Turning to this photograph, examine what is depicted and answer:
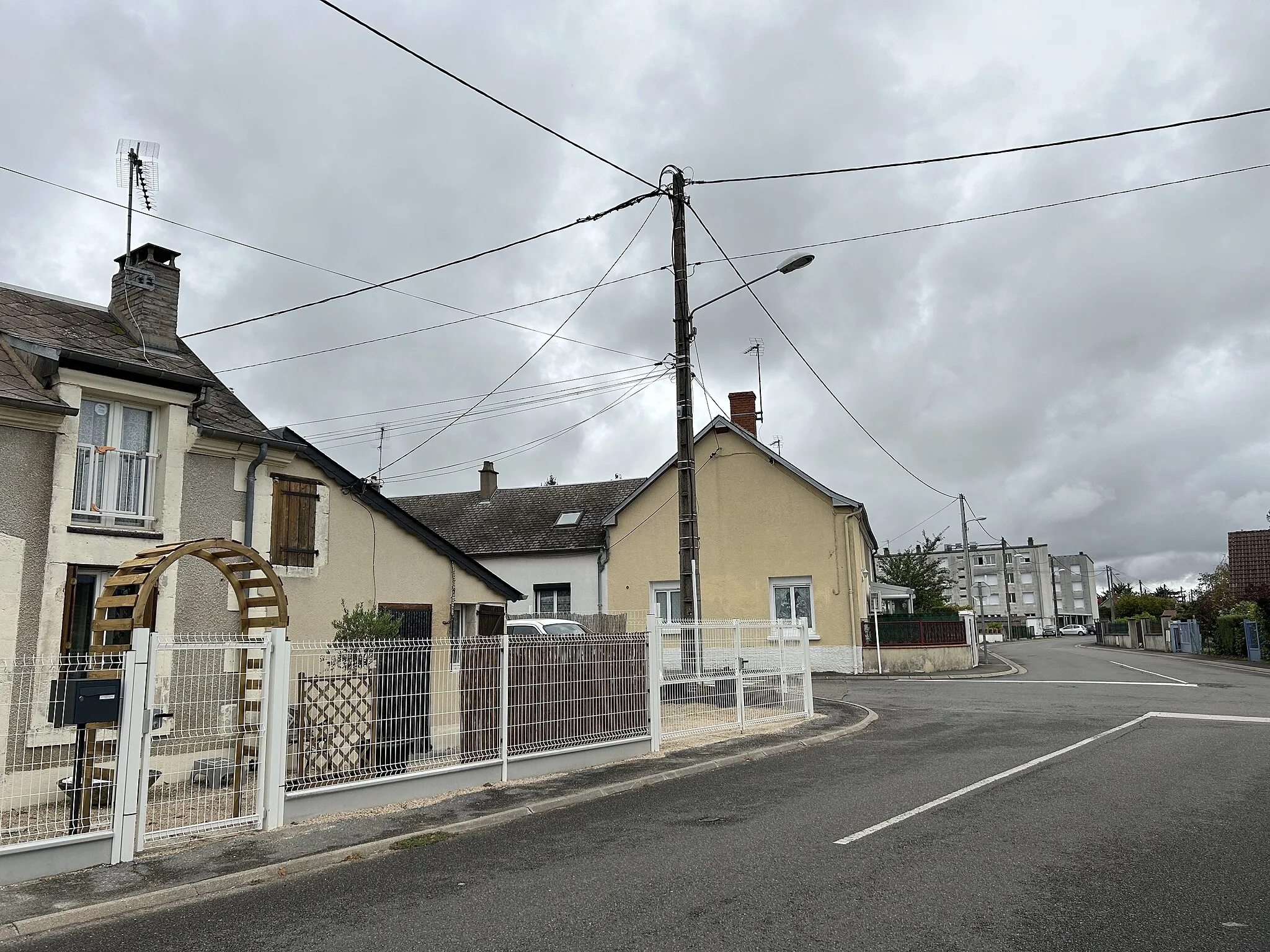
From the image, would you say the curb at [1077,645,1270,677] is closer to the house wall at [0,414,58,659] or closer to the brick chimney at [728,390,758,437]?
the brick chimney at [728,390,758,437]

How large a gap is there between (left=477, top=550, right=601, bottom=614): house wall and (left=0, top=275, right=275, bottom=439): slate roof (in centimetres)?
1751

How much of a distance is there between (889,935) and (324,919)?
3.56 meters

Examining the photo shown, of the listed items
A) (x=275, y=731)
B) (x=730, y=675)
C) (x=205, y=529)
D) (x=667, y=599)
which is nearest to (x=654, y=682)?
(x=730, y=675)

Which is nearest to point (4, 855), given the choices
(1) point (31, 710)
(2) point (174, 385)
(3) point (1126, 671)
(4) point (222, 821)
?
(1) point (31, 710)

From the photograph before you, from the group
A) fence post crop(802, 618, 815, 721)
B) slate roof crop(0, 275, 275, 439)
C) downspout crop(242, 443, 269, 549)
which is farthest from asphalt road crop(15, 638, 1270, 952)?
slate roof crop(0, 275, 275, 439)

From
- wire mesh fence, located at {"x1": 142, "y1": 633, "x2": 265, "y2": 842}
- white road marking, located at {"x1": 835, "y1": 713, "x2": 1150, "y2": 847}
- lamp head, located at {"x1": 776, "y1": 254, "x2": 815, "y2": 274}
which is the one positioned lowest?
white road marking, located at {"x1": 835, "y1": 713, "x2": 1150, "y2": 847}

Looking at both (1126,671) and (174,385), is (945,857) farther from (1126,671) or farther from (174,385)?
(1126,671)

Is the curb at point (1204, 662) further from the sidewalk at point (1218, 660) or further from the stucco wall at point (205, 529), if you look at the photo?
the stucco wall at point (205, 529)

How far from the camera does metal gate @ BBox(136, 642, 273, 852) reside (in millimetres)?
7641

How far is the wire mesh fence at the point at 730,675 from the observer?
44.0 ft

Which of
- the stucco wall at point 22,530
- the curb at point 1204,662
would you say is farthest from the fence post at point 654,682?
the curb at point 1204,662

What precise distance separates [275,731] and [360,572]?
5.26 meters

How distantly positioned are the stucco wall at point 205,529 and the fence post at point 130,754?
13.0ft

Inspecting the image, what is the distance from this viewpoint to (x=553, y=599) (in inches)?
1186
